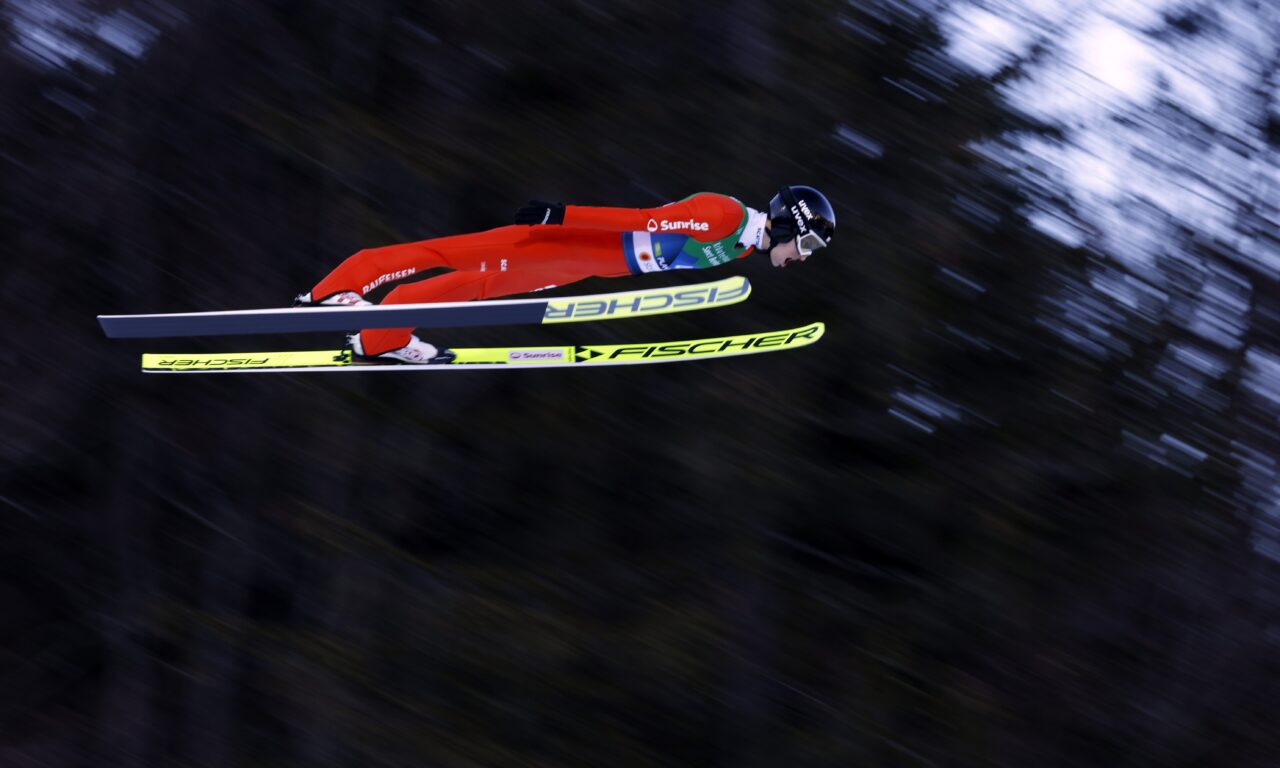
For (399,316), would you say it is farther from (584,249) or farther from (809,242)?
(809,242)

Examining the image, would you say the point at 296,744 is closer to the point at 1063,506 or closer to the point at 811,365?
the point at 811,365

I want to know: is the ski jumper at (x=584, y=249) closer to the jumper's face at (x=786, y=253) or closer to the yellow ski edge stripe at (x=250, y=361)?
the jumper's face at (x=786, y=253)

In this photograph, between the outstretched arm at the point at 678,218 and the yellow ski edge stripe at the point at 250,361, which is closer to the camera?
the outstretched arm at the point at 678,218

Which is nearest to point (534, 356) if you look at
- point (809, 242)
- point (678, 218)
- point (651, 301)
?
point (651, 301)

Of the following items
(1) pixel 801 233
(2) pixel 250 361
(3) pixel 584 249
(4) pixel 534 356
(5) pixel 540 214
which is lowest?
(2) pixel 250 361

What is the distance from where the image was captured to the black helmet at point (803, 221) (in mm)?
6527

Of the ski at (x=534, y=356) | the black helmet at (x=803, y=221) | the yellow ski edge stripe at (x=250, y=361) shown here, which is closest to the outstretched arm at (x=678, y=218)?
the black helmet at (x=803, y=221)

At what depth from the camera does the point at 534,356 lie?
8031 millimetres

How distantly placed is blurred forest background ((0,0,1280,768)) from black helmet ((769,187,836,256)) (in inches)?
89.0

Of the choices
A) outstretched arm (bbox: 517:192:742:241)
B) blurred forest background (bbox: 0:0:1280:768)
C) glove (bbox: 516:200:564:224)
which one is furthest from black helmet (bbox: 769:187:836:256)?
blurred forest background (bbox: 0:0:1280:768)

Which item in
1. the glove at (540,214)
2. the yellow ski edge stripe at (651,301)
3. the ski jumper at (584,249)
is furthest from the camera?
the yellow ski edge stripe at (651,301)

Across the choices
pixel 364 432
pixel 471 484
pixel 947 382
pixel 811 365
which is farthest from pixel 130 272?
pixel 947 382

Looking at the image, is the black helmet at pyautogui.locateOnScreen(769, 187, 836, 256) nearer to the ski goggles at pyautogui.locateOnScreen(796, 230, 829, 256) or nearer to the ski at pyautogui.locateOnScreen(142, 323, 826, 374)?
the ski goggles at pyautogui.locateOnScreen(796, 230, 829, 256)

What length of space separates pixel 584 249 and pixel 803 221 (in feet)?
3.06
